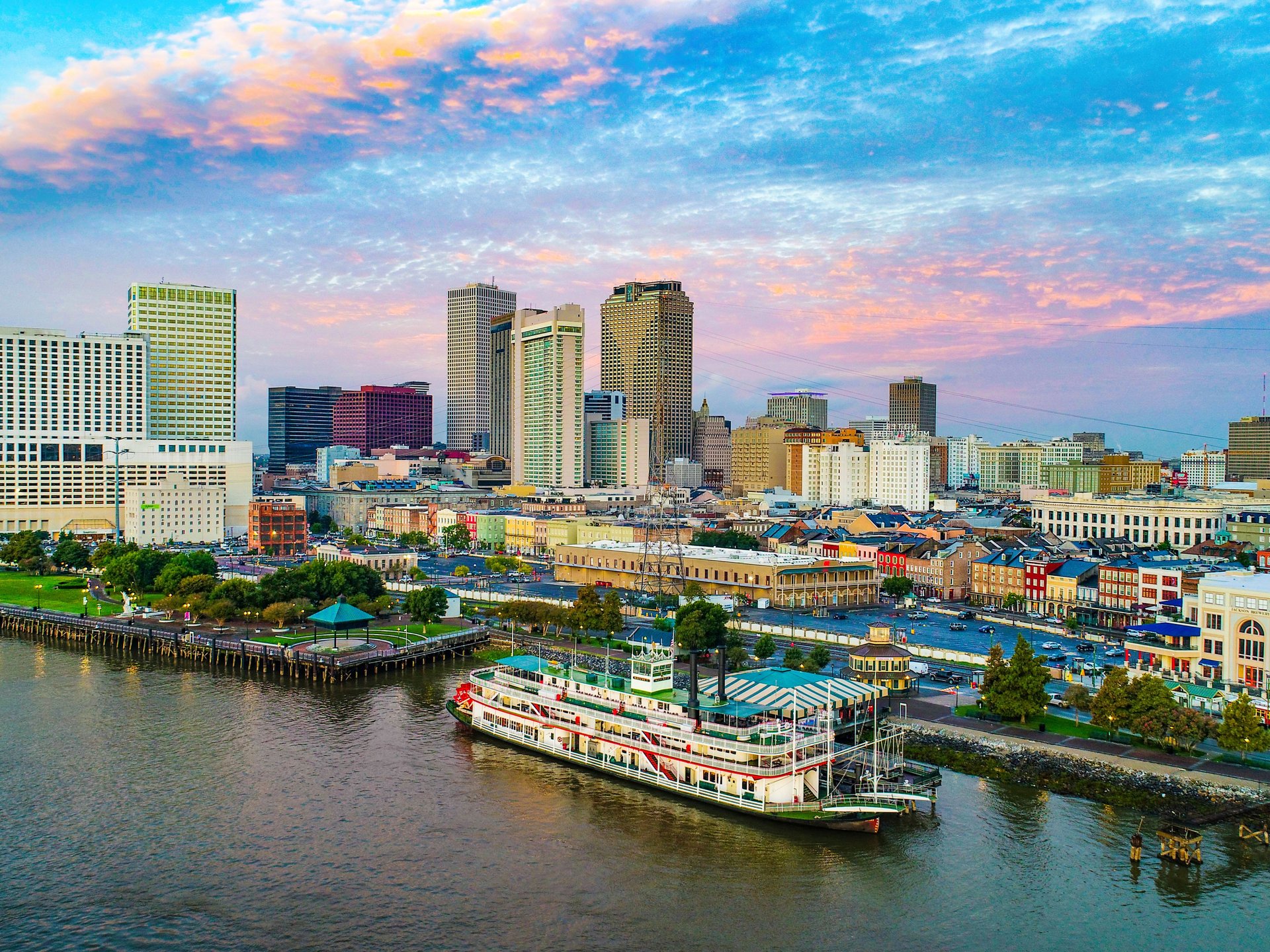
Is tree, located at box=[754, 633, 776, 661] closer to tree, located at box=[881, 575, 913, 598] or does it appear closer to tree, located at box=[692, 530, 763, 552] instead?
tree, located at box=[881, 575, 913, 598]

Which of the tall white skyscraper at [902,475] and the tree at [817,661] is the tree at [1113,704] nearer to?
the tree at [817,661]

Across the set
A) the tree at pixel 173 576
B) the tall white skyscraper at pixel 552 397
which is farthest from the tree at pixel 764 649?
the tall white skyscraper at pixel 552 397

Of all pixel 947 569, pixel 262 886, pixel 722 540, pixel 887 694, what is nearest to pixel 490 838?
pixel 262 886

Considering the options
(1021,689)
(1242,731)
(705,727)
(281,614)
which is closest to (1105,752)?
(1021,689)

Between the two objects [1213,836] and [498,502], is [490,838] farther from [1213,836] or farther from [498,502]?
[498,502]

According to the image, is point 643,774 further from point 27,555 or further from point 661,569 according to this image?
point 27,555

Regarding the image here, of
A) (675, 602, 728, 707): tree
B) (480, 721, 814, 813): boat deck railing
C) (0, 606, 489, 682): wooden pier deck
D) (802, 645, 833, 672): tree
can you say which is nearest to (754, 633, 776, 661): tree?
(675, 602, 728, 707): tree
